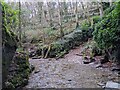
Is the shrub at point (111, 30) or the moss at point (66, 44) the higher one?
the shrub at point (111, 30)

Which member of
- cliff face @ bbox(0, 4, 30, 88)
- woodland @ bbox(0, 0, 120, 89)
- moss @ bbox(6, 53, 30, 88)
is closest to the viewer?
cliff face @ bbox(0, 4, 30, 88)

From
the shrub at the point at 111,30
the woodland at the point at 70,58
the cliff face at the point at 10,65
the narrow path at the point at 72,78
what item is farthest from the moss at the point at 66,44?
the cliff face at the point at 10,65

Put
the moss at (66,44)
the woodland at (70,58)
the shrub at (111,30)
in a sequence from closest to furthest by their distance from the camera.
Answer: the woodland at (70,58) < the shrub at (111,30) < the moss at (66,44)

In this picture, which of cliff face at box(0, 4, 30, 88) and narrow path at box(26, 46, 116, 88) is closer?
cliff face at box(0, 4, 30, 88)

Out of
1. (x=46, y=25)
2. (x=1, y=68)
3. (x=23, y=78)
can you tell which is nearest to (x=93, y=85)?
(x=23, y=78)

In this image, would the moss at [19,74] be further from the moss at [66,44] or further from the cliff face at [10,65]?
the moss at [66,44]

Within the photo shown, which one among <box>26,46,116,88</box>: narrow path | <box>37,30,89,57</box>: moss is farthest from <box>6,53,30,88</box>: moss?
<box>37,30,89,57</box>: moss

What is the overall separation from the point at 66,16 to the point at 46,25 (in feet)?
6.13

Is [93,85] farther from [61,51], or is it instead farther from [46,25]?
[46,25]

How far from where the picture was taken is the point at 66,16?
16062 mm

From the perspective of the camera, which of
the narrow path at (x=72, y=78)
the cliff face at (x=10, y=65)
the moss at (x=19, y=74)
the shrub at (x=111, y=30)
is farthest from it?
the shrub at (x=111, y=30)

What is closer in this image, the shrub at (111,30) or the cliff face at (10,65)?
the cliff face at (10,65)

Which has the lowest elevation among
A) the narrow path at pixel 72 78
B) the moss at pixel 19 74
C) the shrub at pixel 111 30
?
the narrow path at pixel 72 78

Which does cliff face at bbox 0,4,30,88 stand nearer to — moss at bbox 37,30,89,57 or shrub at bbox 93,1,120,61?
shrub at bbox 93,1,120,61
